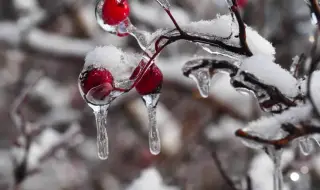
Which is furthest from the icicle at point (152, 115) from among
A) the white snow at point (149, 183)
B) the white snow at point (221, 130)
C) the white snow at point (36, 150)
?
the white snow at point (221, 130)

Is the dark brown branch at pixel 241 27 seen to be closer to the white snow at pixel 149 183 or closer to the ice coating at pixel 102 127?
the ice coating at pixel 102 127

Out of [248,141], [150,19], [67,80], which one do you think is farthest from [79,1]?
[248,141]

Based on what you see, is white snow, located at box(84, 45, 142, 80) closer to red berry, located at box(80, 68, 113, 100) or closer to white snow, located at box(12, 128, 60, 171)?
red berry, located at box(80, 68, 113, 100)

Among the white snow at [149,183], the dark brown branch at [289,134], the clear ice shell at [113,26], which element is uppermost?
the clear ice shell at [113,26]

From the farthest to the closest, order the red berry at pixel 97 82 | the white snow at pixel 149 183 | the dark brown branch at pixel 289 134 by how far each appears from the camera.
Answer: the white snow at pixel 149 183
the red berry at pixel 97 82
the dark brown branch at pixel 289 134

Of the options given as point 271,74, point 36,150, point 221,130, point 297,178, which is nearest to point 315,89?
point 271,74

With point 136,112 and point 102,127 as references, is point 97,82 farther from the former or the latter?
point 136,112

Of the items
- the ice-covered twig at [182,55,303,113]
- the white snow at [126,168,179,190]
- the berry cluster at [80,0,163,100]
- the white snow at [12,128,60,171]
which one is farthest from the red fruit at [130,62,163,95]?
the white snow at [12,128,60,171]
